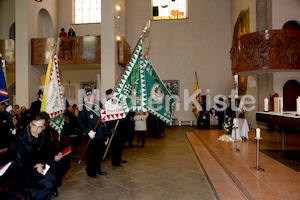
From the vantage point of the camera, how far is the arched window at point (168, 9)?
48.5ft

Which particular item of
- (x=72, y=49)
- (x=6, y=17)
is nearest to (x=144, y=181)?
(x=72, y=49)

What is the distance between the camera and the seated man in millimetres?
2766

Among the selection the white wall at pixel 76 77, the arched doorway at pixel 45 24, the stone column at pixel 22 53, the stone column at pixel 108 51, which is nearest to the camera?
the stone column at pixel 22 53

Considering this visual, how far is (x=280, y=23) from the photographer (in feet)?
29.6

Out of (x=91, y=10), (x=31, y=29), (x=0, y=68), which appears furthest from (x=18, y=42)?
(x=0, y=68)

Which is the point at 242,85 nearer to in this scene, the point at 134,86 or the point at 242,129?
the point at 242,129

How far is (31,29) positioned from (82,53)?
2658 millimetres

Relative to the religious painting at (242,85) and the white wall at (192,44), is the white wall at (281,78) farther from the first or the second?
the white wall at (192,44)

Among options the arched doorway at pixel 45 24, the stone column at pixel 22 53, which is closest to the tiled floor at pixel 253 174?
the stone column at pixel 22 53

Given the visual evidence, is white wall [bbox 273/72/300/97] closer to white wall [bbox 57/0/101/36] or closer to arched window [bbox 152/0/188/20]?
arched window [bbox 152/0/188/20]

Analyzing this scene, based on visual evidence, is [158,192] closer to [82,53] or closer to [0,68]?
[0,68]

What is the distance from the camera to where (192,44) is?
47.5 ft

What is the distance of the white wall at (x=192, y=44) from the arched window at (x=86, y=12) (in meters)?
2.08

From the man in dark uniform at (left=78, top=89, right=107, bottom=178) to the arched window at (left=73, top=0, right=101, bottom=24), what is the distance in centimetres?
1098
